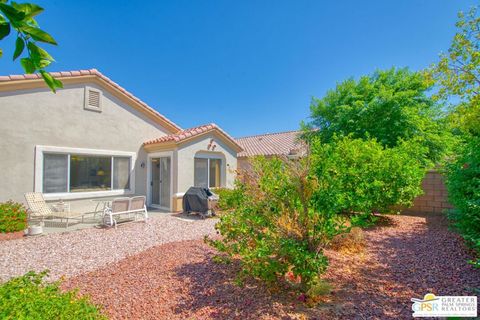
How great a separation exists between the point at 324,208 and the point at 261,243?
47.8 inches

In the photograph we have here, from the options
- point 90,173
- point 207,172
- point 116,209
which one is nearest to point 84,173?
point 90,173

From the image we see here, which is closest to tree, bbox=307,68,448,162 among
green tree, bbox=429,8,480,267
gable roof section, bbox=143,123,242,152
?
green tree, bbox=429,8,480,267

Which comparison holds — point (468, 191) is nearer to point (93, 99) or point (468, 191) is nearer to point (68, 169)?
point (68, 169)

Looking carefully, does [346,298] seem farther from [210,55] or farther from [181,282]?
[210,55]

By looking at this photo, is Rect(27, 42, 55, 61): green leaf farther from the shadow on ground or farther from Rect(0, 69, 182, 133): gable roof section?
Rect(0, 69, 182, 133): gable roof section

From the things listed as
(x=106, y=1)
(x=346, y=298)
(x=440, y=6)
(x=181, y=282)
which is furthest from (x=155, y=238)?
(x=440, y=6)

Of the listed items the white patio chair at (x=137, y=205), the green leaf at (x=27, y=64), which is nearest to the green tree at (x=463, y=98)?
the green leaf at (x=27, y=64)

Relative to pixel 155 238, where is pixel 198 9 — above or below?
above

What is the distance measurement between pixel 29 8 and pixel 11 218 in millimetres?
10286

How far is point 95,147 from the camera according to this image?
12.1m

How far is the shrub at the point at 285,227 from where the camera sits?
148 inches

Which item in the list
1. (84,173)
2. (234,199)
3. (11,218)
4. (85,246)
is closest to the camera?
(234,199)

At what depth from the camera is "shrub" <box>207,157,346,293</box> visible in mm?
3760

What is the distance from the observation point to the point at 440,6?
9148 mm
